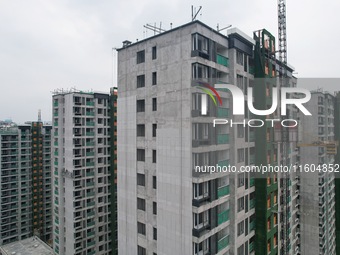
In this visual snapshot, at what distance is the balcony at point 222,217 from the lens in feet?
62.1

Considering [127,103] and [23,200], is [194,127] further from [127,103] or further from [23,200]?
[23,200]

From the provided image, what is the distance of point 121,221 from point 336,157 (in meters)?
34.7

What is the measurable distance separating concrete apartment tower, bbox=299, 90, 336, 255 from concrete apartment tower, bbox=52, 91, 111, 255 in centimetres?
3469

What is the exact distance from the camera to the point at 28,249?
49.2 m

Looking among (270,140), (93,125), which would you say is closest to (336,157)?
(270,140)

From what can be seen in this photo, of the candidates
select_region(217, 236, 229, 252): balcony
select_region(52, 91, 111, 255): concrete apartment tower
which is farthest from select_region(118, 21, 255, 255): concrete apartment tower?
select_region(52, 91, 111, 255): concrete apartment tower

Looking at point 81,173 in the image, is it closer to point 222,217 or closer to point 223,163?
point 222,217

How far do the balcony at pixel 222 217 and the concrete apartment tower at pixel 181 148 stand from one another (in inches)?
3.0

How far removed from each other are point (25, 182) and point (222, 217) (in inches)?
2536

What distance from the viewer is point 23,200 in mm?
66000

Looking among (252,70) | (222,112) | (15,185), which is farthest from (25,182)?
(252,70)

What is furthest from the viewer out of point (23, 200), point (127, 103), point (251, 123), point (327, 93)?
point (23, 200)

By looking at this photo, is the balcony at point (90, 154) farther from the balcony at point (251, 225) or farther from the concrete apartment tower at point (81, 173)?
the balcony at point (251, 225)

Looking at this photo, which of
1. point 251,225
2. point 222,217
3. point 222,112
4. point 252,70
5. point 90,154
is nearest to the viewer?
point 222,217
